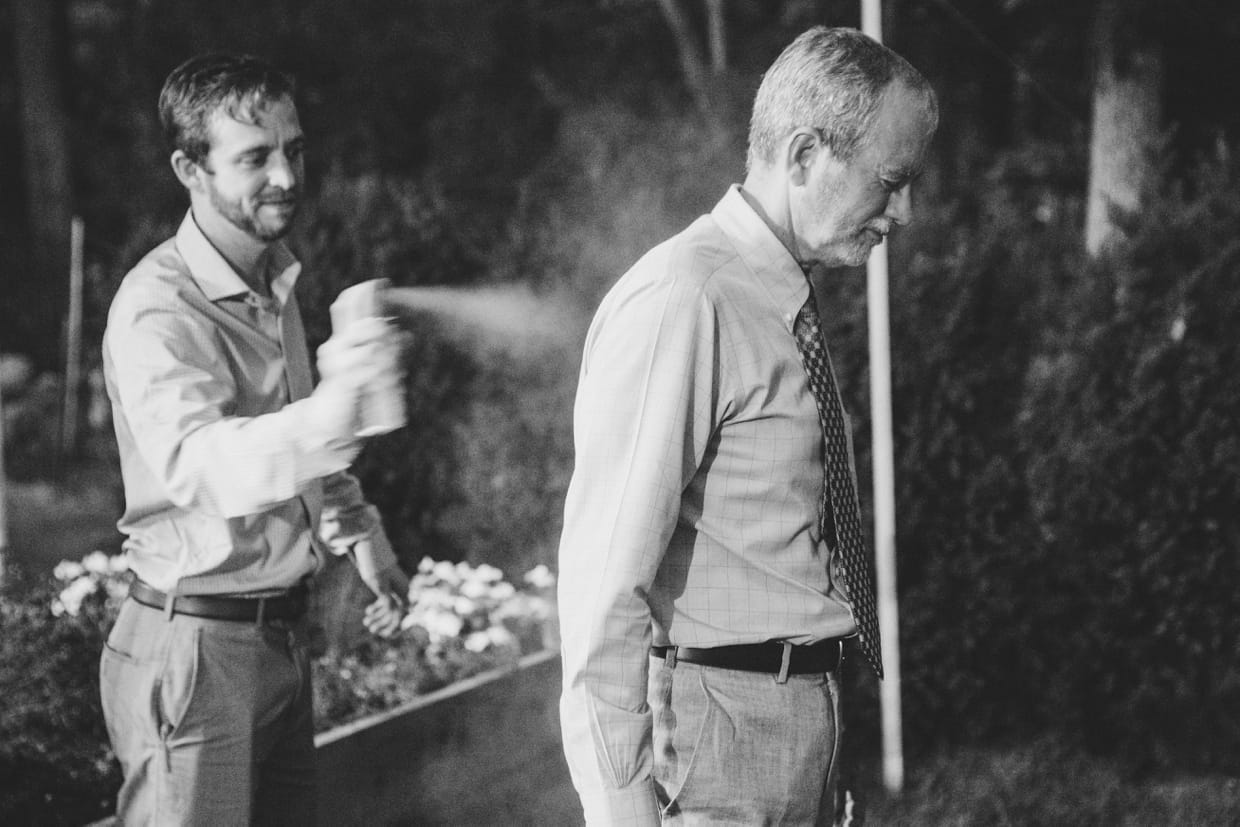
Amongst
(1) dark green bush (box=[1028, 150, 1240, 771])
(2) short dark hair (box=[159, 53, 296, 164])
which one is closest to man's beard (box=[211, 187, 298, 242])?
(2) short dark hair (box=[159, 53, 296, 164])

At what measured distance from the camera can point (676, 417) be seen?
6.93 feet

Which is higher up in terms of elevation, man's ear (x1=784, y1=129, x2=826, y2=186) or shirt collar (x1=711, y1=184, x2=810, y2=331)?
man's ear (x1=784, y1=129, x2=826, y2=186)

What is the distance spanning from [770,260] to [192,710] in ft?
4.84

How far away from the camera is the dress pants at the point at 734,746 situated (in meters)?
2.23

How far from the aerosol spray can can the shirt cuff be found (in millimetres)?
641

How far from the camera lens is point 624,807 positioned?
204 centimetres

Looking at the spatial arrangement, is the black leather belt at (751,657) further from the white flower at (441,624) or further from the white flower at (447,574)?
the white flower at (447,574)

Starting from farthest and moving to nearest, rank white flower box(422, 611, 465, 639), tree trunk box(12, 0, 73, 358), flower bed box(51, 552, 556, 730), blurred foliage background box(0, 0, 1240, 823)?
tree trunk box(12, 0, 73, 358)
blurred foliage background box(0, 0, 1240, 823)
white flower box(422, 611, 465, 639)
flower bed box(51, 552, 556, 730)

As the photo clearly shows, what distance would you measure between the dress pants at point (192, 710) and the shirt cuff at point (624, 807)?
3.60 ft

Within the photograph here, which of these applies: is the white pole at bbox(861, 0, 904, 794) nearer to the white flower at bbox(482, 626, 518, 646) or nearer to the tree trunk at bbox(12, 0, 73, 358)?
the white flower at bbox(482, 626, 518, 646)

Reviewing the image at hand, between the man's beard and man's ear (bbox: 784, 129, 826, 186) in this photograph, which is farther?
the man's beard

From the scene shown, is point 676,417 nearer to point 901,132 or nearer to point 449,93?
point 901,132

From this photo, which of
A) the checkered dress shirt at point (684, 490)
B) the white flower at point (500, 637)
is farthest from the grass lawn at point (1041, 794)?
the checkered dress shirt at point (684, 490)

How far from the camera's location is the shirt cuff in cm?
204
